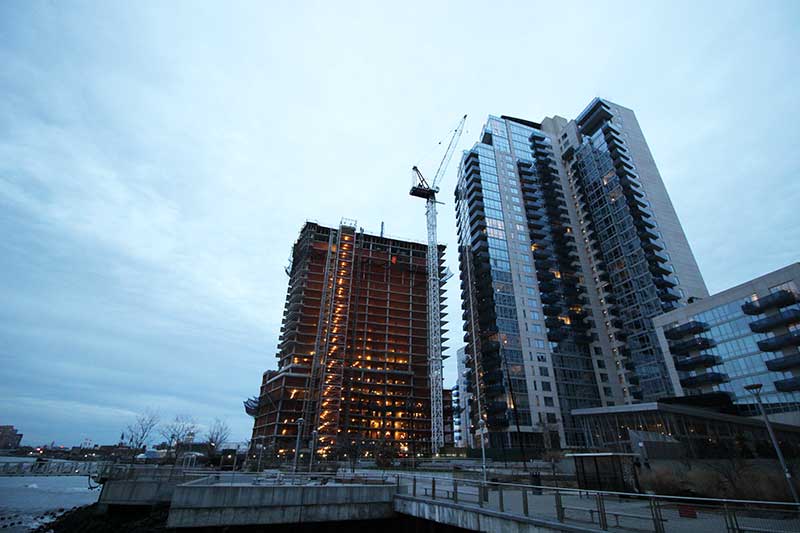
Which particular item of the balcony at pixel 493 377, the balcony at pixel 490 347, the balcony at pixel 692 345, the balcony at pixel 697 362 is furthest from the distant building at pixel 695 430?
the balcony at pixel 490 347

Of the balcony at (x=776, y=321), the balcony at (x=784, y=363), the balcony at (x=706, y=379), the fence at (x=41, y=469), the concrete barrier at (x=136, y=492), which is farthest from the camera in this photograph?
the balcony at (x=706, y=379)

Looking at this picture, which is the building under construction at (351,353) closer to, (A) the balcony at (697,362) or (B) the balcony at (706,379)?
(A) the balcony at (697,362)

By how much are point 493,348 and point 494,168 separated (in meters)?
51.8

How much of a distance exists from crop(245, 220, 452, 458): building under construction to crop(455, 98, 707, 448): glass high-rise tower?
2261cm

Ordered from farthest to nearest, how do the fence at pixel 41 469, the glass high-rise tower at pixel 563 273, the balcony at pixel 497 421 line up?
the glass high-rise tower at pixel 563 273 → the balcony at pixel 497 421 → the fence at pixel 41 469

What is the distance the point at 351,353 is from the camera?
117m

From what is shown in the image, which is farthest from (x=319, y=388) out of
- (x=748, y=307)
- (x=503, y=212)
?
(x=748, y=307)

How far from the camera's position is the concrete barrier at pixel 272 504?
65.2ft

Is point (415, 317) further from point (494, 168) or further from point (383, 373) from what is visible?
point (494, 168)

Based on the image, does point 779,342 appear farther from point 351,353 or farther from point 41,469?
point 41,469

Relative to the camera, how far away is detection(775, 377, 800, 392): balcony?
5603 cm

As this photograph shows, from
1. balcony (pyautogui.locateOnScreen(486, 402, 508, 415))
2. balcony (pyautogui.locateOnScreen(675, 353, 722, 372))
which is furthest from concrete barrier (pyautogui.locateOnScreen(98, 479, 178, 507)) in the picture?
balcony (pyautogui.locateOnScreen(675, 353, 722, 372))

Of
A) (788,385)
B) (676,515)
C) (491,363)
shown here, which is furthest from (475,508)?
(491,363)

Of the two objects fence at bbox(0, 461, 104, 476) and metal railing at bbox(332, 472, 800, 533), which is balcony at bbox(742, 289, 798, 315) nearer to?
metal railing at bbox(332, 472, 800, 533)
